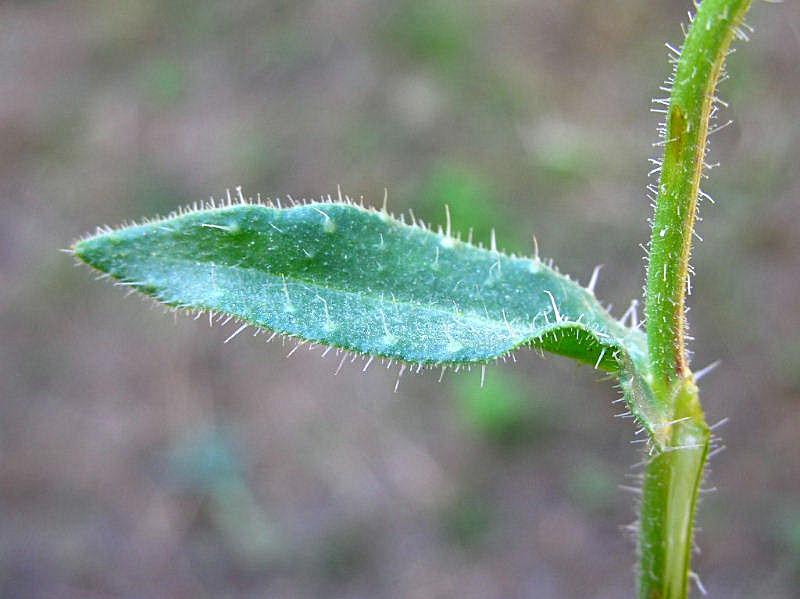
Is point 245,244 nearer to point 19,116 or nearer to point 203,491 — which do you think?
point 203,491

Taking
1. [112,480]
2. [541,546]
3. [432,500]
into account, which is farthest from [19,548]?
[541,546]

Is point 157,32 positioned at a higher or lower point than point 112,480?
higher

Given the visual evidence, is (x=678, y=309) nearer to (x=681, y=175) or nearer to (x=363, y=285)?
(x=681, y=175)

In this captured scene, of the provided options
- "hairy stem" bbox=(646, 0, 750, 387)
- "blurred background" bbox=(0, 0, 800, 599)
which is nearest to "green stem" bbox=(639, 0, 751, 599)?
"hairy stem" bbox=(646, 0, 750, 387)

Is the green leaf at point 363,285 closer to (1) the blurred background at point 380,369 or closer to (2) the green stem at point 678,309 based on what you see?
(2) the green stem at point 678,309

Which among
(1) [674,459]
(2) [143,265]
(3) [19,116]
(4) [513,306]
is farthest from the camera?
(3) [19,116]

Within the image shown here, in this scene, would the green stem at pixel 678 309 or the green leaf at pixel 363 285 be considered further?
the green leaf at pixel 363 285

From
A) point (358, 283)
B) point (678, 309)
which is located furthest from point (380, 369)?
point (678, 309)

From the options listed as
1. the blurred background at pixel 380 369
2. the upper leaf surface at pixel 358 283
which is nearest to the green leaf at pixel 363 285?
the upper leaf surface at pixel 358 283
